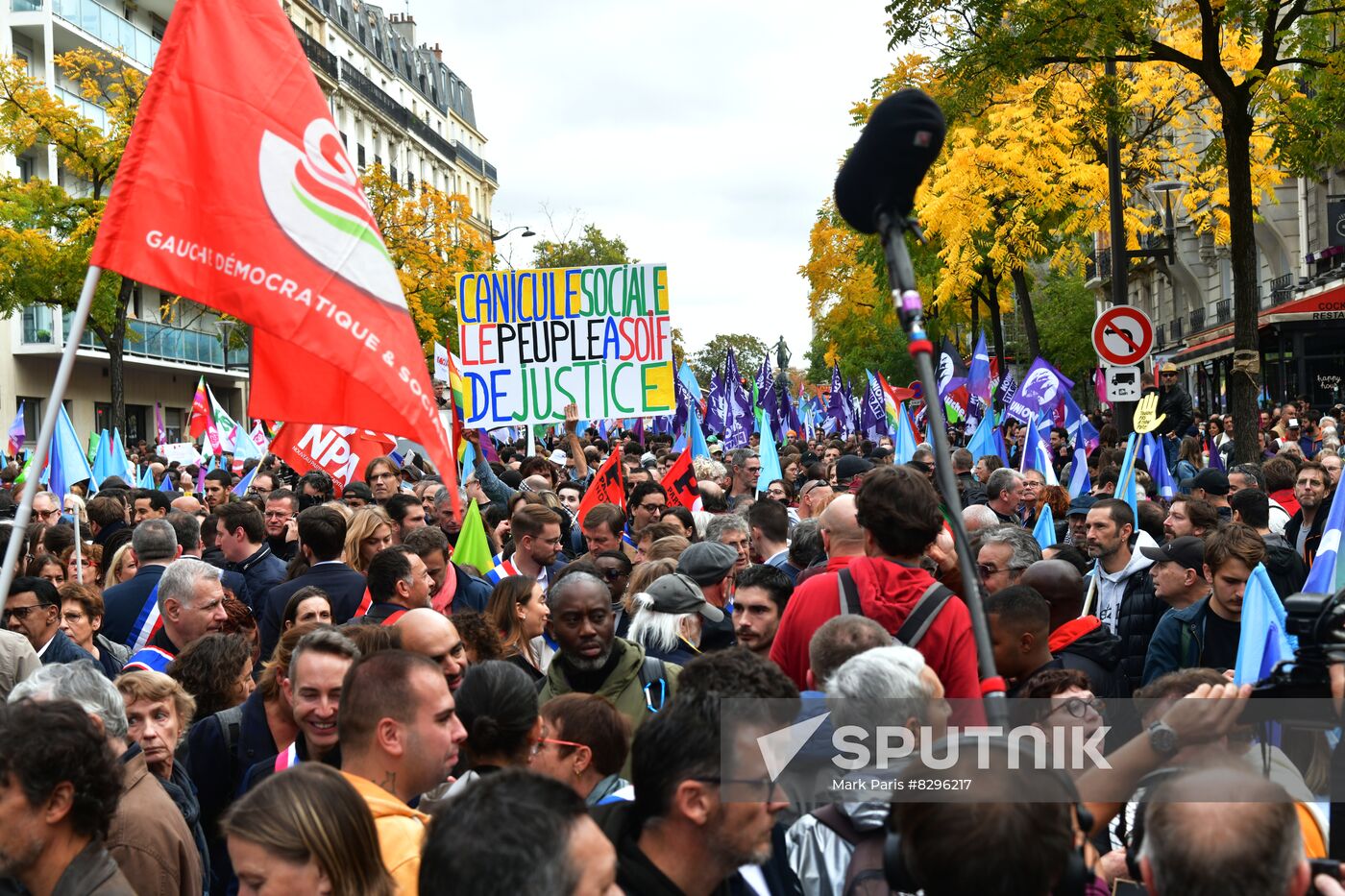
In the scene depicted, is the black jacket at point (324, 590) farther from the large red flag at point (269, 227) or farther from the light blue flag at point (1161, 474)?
the light blue flag at point (1161, 474)

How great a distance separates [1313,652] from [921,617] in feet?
5.27

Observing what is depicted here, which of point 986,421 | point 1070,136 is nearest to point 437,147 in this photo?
point 1070,136

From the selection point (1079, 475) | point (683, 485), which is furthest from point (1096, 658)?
point (1079, 475)

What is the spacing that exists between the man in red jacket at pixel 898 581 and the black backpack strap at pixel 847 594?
13 millimetres

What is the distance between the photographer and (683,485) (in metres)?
12.0

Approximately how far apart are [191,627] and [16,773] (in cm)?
311

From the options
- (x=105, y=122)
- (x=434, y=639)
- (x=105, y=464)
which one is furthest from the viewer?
(x=105, y=122)

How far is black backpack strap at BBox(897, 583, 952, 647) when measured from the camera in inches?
172

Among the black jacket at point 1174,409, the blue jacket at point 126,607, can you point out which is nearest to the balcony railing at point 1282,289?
the black jacket at point 1174,409

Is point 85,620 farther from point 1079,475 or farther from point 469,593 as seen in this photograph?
point 1079,475

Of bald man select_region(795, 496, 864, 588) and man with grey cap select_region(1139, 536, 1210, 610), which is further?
man with grey cap select_region(1139, 536, 1210, 610)

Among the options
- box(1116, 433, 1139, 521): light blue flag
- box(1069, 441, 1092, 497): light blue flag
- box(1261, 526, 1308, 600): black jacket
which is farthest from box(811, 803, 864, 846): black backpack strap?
box(1069, 441, 1092, 497): light blue flag

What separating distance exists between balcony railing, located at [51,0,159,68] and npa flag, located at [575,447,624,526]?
1177 inches

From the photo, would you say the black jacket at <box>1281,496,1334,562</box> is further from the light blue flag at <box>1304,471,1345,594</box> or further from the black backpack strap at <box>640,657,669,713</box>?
the black backpack strap at <box>640,657,669,713</box>
